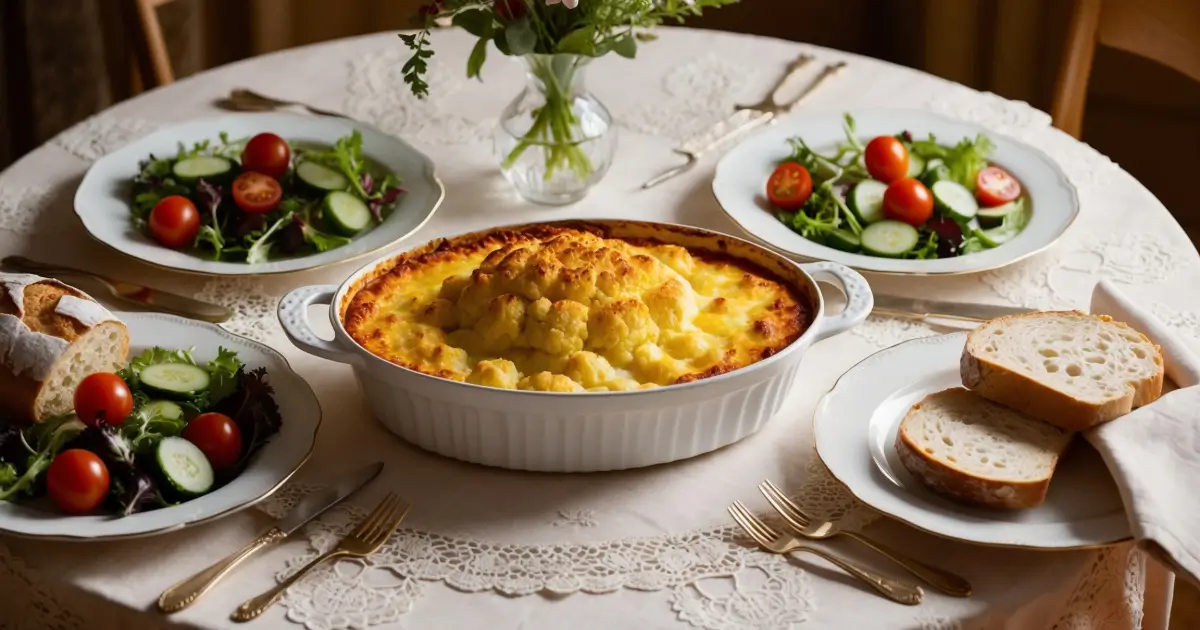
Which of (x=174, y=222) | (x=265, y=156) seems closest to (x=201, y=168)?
(x=265, y=156)

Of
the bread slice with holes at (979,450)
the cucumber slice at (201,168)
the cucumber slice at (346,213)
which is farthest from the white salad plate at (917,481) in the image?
the cucumber slice at (201,168)

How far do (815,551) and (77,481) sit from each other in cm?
109

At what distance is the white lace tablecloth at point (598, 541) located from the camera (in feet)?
5.81

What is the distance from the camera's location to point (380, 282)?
236 cm

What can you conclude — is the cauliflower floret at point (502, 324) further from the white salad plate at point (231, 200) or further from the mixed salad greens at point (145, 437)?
the white salad plate at point (231, 200)

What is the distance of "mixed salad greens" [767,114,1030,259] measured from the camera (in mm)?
2793

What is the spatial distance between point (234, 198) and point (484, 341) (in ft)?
3.28

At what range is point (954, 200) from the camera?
9.55 feet

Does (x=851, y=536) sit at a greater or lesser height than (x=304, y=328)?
lesser

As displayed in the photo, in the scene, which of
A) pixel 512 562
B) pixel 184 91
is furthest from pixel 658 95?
pixel 512 562

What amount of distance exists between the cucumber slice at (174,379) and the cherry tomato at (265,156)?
0.89 metres

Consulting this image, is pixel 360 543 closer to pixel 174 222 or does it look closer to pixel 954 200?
pixel 174 222

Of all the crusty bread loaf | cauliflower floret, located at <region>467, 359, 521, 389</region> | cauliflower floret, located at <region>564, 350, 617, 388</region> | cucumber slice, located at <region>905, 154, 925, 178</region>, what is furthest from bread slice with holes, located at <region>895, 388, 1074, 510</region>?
the crusty bread loaf

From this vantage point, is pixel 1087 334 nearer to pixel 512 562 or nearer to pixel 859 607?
pixel 859 607
